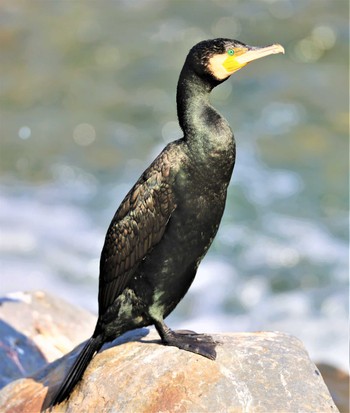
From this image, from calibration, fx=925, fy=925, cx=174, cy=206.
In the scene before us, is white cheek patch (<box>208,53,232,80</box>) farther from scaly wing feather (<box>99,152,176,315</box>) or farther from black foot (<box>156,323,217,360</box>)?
black foot (<box>156,323,217,360</box>)

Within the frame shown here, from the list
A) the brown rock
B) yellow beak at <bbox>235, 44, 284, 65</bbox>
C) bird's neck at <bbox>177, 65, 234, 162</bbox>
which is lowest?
the brown rock

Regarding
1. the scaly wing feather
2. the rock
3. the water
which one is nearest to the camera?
the scaly wing feather

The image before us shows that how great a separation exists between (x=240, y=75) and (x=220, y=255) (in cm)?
472

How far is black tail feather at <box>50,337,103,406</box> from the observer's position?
4531 mm

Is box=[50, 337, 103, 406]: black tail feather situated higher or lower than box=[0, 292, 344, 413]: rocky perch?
higher

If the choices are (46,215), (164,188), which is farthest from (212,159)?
(46,215)

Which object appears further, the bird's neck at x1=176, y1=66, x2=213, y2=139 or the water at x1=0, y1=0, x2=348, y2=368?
the water at x1=0, y1=0, x2=348, y2=368

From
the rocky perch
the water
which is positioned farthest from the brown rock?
the water

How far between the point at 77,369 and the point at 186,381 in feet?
2.01

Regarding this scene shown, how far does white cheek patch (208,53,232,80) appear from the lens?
14.2 feet

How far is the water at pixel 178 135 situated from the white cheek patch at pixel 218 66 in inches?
172

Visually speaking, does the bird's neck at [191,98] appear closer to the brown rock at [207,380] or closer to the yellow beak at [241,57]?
the yellow beak at [241,57]

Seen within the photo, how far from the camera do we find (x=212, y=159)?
14.3 feet

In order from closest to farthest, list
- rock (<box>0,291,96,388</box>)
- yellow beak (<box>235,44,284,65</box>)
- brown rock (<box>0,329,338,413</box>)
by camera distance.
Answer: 1. brown rock (<box>0,329,338,413</box>)
2. yellow beak (<box>235,44,284,65</box>)
3. rock (<box>0,291,96,388</box>)
